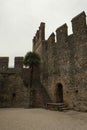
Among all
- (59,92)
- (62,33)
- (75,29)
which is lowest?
(59,92)

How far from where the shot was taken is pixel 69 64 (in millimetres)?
13047

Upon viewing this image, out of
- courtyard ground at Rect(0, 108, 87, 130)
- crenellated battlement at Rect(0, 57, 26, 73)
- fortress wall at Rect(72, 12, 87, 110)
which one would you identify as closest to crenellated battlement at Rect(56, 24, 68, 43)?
fortress wall at Rect(72, 12, 87, 110)

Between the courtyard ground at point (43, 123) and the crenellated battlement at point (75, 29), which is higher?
the crenellated battlement at point (75, 29)

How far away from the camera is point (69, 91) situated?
41.8ft

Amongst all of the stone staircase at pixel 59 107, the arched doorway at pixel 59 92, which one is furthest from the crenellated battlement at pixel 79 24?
the stone staircase at pixel 59 107

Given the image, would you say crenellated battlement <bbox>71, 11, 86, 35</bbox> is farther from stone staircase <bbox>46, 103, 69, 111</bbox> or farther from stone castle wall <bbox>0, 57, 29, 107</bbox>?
stone castle wall <bbox>0, 57, 29, 107</bbox>

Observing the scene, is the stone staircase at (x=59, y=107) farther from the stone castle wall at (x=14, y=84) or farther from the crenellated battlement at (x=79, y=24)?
the crenellated battlement at (x=79, y=24)

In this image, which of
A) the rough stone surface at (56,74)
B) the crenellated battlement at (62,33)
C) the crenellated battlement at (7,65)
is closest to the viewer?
the rough stone surface at (56,74)

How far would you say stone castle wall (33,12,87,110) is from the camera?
11617 millimetres

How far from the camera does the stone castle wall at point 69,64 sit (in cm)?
1162

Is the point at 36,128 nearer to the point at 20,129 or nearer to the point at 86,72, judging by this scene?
the point at 20,129

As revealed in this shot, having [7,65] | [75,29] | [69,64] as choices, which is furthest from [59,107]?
[7,65]

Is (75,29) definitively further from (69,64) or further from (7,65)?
(7,65)

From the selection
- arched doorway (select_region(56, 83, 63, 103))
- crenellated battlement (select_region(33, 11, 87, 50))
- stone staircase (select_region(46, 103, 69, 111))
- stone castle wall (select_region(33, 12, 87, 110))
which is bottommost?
stone staircase (select_region(46, 103, 69, 111))
